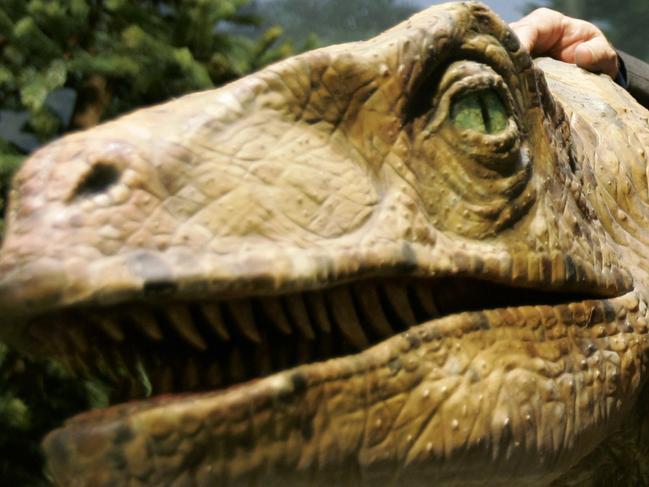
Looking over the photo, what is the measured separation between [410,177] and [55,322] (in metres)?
0.43

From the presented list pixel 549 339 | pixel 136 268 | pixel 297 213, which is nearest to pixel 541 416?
pixel 549 339

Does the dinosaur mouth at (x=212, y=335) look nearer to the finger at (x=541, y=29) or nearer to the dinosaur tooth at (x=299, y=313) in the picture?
the dinosaur tooth at (x=299, y=313)

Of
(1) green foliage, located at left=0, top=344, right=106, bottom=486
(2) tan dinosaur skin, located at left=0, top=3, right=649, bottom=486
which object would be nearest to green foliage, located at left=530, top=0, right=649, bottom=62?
(1) green foliage, located at left=0, top=344, right=106, bottom=486

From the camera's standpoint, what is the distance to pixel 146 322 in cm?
92

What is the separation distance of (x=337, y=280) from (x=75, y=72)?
6.69 feet

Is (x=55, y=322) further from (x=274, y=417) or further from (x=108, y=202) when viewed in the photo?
(x=274, y=417)

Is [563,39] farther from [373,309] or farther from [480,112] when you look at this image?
[373,309]

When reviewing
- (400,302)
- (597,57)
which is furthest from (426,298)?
(597,57)

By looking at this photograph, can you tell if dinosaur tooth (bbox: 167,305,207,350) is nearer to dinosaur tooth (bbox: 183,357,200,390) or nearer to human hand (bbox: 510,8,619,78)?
dinosaur tooth (bbox: 183,357,200,390)

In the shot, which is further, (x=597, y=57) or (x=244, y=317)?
(x=597, y=57)

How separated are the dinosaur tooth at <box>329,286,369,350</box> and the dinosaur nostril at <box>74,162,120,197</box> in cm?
25

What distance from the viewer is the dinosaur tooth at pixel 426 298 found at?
1113 millimetres

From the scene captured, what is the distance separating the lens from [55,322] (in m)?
0.91

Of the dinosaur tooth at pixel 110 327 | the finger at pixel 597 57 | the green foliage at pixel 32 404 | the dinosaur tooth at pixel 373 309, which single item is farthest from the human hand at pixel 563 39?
the green foliage at pixel 32 404
